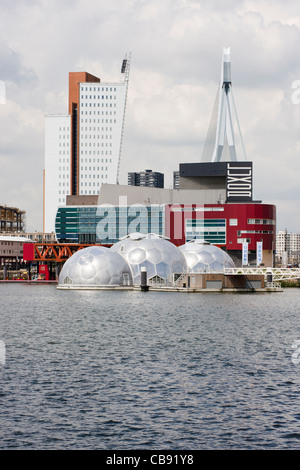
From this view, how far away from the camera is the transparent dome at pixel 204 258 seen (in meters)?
133

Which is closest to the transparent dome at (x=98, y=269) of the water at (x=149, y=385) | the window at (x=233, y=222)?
the water at (x=149, y=385)

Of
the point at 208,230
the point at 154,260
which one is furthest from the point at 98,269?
the point at 208,230

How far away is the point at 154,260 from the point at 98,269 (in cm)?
987

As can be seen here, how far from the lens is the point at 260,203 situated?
19238 cm

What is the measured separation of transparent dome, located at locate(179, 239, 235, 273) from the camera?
133m

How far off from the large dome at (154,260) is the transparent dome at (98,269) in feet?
6.38

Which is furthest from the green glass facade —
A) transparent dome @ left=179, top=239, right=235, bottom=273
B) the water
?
the water

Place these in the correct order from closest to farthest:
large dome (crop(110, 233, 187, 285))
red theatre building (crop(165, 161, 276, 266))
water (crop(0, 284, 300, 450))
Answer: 1. water (crop(0, 284, 300, 450))
2. large dome (crop(110, 233, 187, 285))
3. red theatre building (crop(165, 161, 276, 266))

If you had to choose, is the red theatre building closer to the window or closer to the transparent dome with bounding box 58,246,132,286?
the window

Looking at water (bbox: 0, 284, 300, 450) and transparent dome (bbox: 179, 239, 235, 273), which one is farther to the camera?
transparent dome (bbox: 179, 239, 235, 273)

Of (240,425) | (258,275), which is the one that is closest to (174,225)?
(258,275)

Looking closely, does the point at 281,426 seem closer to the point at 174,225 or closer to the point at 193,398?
the point at 193,398

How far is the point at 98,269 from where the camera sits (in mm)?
120188

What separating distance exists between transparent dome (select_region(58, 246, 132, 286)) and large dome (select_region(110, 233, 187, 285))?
6.38 feet
